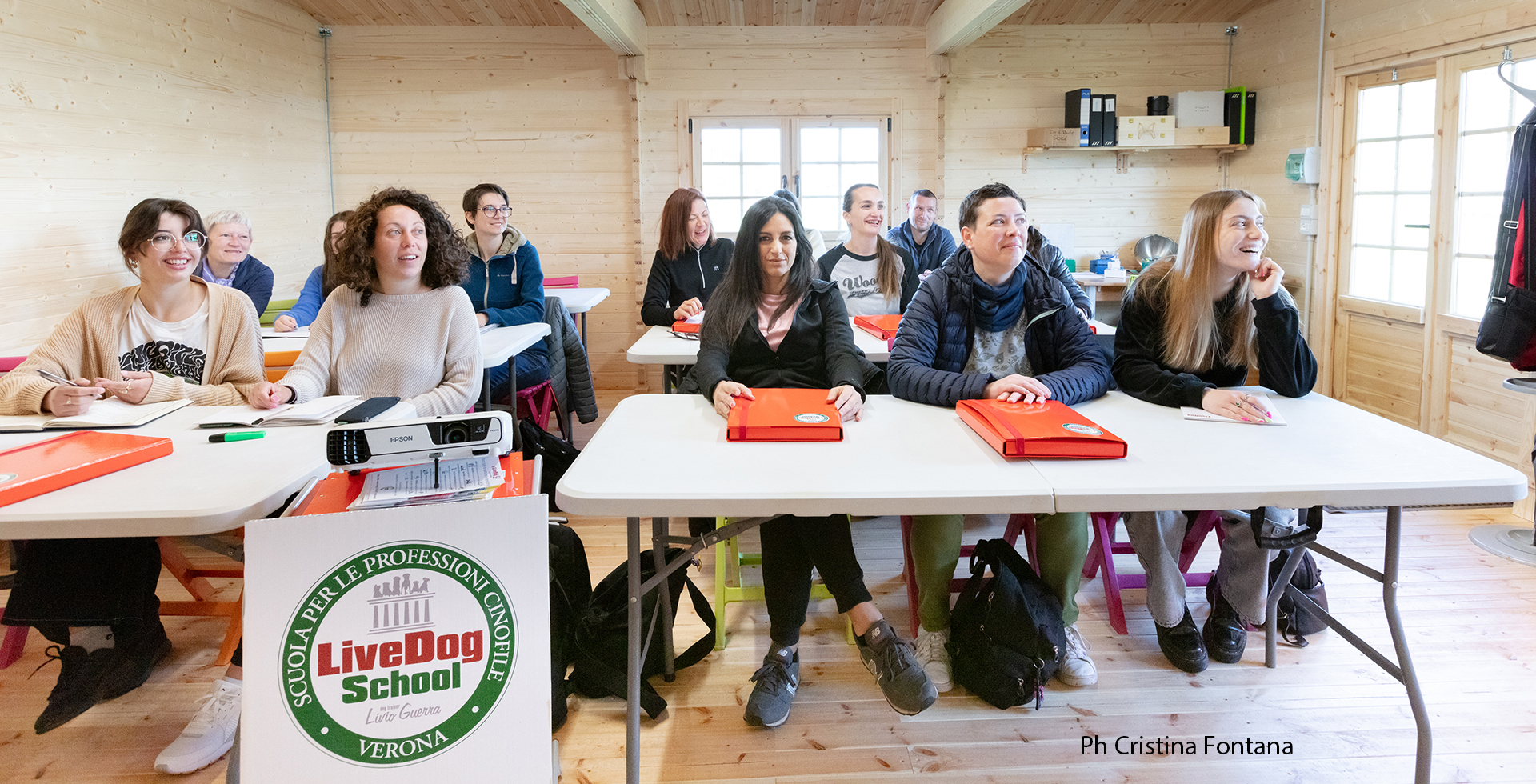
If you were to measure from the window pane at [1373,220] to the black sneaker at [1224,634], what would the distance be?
3.36 metres

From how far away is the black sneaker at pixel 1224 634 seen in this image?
235 cm

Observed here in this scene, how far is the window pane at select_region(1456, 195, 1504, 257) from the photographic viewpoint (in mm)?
4059

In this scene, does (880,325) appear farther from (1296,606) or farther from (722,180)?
(722,180)

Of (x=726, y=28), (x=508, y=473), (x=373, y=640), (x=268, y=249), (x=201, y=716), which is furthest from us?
(x=726, y=28)

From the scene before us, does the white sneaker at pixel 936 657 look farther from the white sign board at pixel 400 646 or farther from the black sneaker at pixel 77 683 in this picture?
the black sneaker at pixel 77 683

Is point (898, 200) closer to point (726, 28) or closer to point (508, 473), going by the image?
point (726, 28)

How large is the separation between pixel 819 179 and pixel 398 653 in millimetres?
5180

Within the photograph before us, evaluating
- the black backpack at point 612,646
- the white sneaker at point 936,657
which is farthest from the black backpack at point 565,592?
the white sneaker at point 936,657

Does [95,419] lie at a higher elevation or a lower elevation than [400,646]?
higher

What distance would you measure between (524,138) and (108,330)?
4.04 meters

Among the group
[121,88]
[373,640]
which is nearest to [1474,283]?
[373,640]

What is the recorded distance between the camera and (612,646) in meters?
2.21

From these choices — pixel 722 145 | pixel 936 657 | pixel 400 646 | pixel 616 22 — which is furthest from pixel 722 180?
pixel 400 646

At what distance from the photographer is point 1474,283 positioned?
4.18 meters
